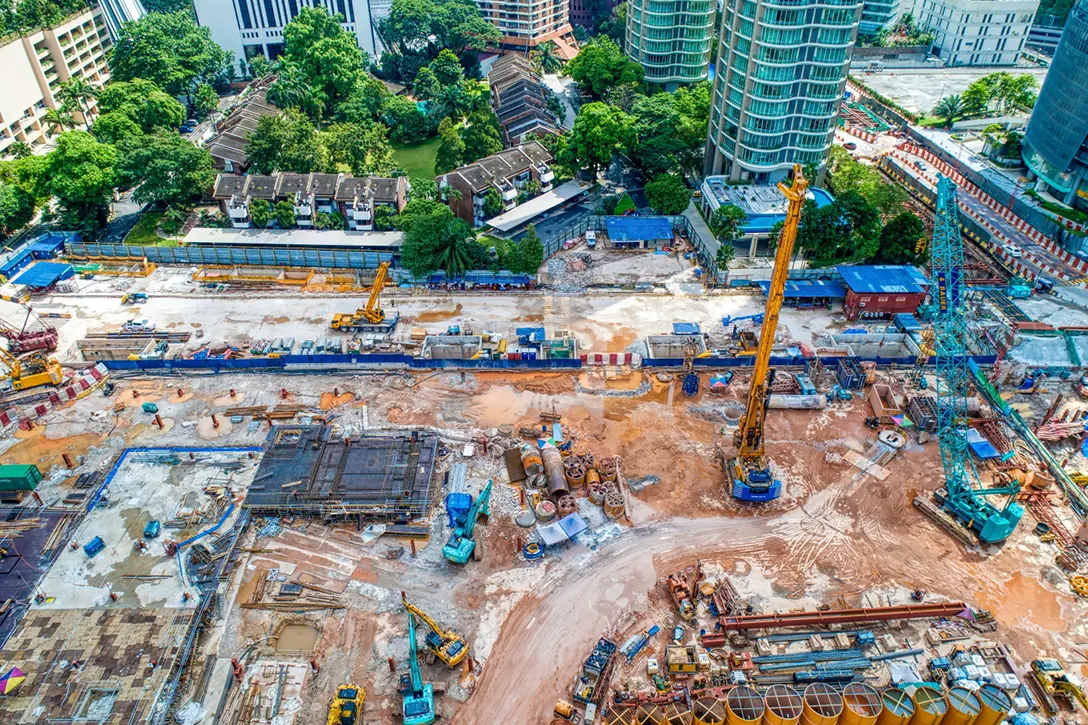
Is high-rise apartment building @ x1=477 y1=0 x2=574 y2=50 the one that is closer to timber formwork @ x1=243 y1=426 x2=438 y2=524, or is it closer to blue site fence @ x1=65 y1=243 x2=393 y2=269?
blue site fence @ x1=65 y1=243 x2=393 y2=269

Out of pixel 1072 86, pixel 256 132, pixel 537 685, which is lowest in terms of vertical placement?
pixel 537 685

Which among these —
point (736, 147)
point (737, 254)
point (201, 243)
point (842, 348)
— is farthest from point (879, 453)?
point (201, 243)

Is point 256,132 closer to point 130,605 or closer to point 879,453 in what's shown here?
point 130,605

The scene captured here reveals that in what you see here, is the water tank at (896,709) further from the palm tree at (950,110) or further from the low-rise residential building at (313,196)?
the palm tree at (950,110)

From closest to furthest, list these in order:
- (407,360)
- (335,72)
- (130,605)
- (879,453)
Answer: (130,605)
(879,453)
(407,360)
(335,72)

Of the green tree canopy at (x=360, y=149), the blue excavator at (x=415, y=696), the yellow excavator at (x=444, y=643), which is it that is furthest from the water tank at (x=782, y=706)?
the green tree canopy at (x=360, y=149)

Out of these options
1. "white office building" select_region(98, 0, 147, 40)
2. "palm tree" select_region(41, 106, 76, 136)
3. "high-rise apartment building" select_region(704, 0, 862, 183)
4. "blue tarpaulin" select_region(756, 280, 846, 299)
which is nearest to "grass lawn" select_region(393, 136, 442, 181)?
"high-rise apartment building" select_region(704, 0, 862, 183)
